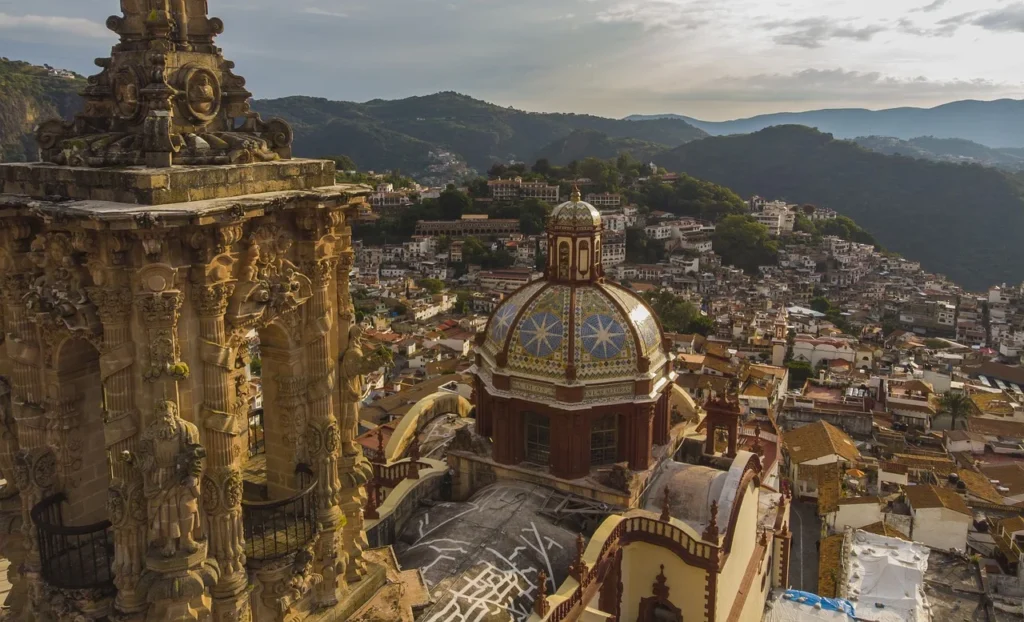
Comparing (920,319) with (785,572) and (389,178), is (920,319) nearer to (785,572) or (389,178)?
(785,572)

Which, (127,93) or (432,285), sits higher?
(127,93)

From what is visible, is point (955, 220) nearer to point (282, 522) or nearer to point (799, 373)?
point (799, 373)

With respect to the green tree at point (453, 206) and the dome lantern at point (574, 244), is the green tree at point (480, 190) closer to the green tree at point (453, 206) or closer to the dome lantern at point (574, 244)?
the green tree at point (453, 206)

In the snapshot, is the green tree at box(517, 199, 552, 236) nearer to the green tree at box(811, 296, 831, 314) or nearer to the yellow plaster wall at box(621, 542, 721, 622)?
the green tree at box(811, 296, 831, 314)

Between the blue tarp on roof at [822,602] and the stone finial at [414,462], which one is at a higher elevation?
the stone finial at [414,462]

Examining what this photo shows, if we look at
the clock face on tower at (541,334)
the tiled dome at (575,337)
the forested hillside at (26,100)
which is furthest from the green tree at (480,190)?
the clock face on tower at (541,334)

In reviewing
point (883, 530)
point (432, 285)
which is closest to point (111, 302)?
point (883, 530)

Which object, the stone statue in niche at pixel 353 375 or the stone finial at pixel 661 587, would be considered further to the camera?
the stone finial at pixel 661 587
